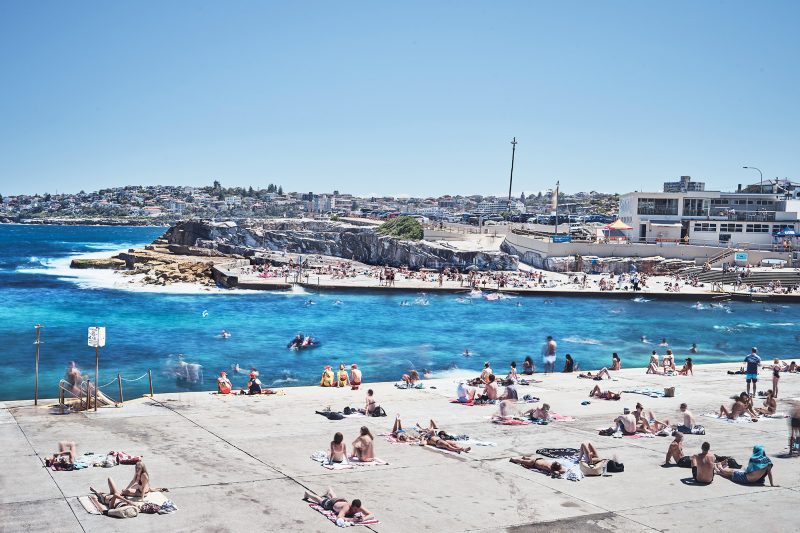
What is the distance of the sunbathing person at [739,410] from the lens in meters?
18.6

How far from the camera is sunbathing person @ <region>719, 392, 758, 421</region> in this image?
18.6 meters

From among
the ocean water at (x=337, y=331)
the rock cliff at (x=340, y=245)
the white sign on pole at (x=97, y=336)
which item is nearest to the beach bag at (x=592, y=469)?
the white sign on pole at (x=97, y=336)

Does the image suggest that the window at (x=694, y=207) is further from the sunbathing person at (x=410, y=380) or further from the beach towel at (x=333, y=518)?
the beach towel at (x=333, y=518)

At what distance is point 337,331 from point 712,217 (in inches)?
1787

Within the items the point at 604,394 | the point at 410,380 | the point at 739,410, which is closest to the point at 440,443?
the point at 604,394

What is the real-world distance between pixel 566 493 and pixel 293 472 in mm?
4550

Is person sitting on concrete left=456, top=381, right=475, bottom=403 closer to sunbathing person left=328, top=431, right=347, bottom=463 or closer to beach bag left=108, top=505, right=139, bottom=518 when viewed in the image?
sunbathing person left=328, top=431, right=347, bottom=463

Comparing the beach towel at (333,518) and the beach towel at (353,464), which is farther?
the beach towel at (353,464)

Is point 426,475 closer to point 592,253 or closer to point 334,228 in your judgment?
point 592,253

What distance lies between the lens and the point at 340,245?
304 feet

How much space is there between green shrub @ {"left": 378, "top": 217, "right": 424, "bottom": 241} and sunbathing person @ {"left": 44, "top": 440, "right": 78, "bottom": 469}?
72.7 meters

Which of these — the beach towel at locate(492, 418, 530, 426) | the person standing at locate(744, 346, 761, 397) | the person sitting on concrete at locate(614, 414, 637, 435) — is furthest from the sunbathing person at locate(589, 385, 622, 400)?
the person sitting on concrete at locate(614, 414, 637, 435)

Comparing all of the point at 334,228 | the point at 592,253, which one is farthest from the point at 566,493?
the point at 334,228

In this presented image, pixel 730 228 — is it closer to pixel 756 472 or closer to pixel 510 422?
pixel 510 422
